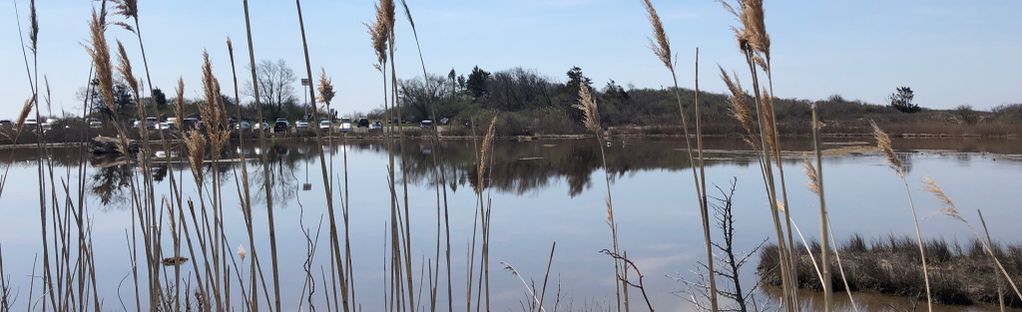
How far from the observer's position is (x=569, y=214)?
17234mm

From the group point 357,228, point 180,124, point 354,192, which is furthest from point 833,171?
point 180,124

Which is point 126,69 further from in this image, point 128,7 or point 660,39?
point 660,39

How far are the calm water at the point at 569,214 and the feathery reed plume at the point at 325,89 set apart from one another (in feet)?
7.74

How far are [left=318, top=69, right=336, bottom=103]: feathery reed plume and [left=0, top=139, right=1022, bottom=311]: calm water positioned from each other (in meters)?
2.36

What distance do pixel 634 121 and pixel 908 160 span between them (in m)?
31.6

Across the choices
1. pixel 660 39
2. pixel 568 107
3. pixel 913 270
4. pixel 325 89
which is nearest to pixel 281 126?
pixel 568 107

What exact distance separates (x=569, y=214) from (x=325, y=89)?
15.0 meters

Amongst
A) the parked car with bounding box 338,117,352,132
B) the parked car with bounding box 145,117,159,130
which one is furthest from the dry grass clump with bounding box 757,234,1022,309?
the parked car with bounding box 145,117,159,130

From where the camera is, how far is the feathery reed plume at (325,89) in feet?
7.63

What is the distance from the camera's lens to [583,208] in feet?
59.6

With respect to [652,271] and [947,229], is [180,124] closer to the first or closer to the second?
[652,271]

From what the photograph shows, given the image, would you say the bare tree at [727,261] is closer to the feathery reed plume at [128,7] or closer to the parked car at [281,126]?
the feathery reed plume at [128,7]

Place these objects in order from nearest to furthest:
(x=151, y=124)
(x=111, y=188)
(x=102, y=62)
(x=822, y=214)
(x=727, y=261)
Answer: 1. (x=822, y=214)
2. (x=102, y=62)
3. (x=727, y=261)
4. (x=151, y=124)
5. (x=111, y=188)

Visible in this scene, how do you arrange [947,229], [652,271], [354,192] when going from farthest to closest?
[354,192], [947,229], [652,271]
